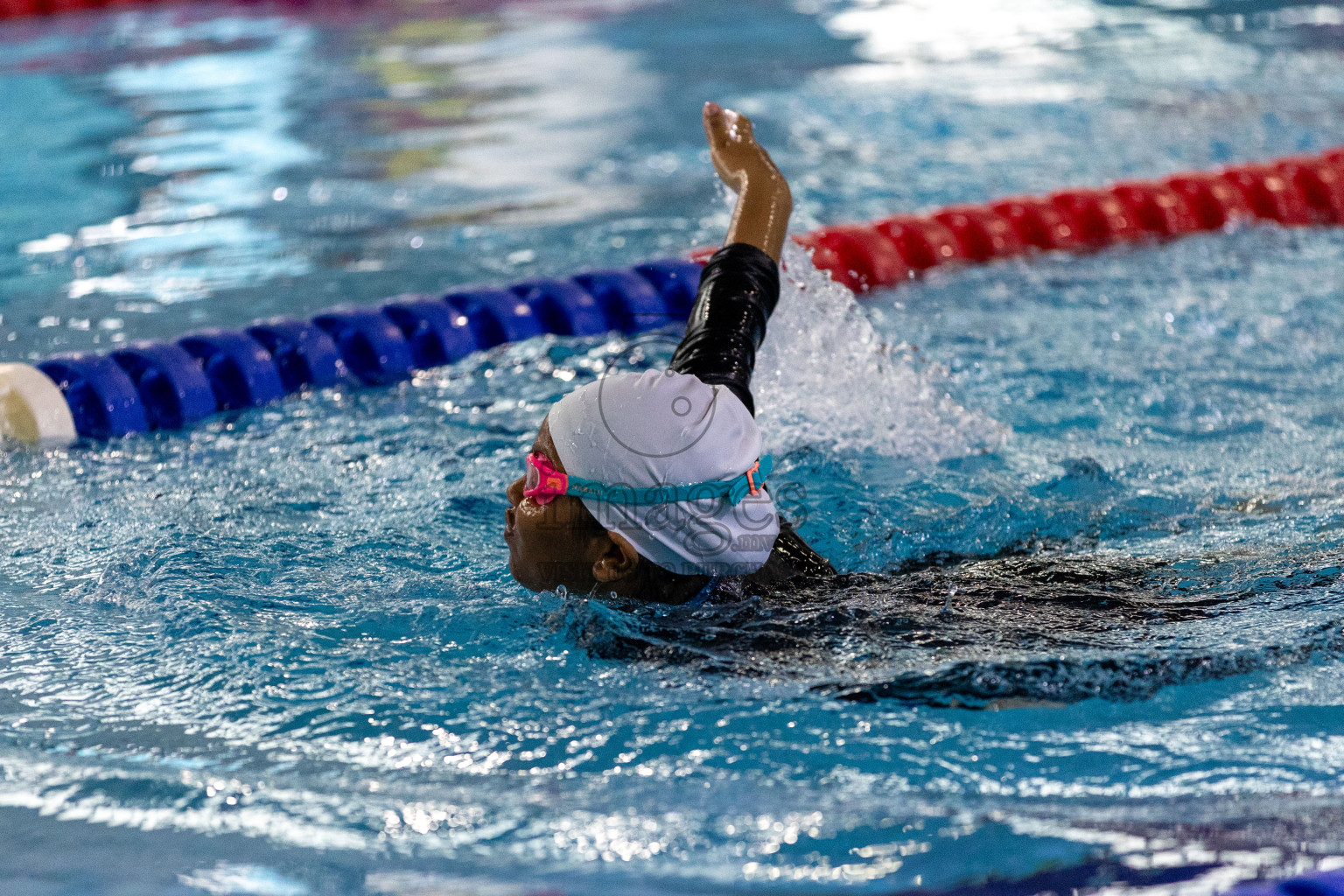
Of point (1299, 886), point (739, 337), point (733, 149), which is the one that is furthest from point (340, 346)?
point (1299, 886)

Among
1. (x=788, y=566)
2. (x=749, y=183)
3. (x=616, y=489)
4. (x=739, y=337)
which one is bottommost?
(x=788, y=566)

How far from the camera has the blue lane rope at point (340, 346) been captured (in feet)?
12.4

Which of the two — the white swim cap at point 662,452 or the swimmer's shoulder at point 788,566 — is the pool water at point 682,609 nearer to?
the swimmer's shoulder at point 788,566

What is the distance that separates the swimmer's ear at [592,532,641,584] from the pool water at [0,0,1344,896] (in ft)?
0.57

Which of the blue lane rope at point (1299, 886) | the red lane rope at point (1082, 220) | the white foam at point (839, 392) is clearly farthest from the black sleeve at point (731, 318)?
the red lane rope at point (1082, 220)

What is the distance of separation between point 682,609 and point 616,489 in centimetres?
26

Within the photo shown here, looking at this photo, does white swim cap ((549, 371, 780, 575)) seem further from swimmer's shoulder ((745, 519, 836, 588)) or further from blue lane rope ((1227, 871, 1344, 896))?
blue lane rope ((1227, 871, 1344, 896))

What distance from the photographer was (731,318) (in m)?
2.38

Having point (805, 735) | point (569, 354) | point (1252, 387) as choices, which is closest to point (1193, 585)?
point (805, 735)

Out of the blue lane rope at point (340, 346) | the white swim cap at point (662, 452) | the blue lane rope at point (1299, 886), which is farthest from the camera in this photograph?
the blue lane rope at point (340, 346)

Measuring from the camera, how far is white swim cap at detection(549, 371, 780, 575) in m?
1.91

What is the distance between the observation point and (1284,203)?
550 cm

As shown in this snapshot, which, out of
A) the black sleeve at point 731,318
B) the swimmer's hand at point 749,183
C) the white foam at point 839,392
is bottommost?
the white foam at point 839,392

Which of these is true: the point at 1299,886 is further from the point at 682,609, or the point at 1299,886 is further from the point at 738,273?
the point at 738,273
